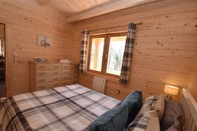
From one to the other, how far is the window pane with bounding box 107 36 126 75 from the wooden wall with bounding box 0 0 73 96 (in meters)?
1.96

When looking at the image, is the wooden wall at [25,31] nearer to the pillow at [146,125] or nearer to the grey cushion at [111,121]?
the grey cushion at [111,121]

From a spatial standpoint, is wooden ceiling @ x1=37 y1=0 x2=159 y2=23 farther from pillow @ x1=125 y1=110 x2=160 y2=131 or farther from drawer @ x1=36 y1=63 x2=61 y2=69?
pillow @ x1=125 y1=110 x2=160 y2=131

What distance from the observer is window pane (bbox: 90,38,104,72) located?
10.0 feet

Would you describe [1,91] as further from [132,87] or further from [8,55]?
[132,87]

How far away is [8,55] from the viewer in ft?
7.95

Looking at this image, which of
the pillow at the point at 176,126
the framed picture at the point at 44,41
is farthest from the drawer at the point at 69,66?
the pillow at the point at 176,126

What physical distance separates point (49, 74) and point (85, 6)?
7.26ft

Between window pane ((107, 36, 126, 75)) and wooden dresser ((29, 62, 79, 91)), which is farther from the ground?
window pane ((107, 36, 126, 75))

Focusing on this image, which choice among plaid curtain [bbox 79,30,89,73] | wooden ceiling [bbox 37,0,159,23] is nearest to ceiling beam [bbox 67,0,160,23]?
wooden ceiling [bbox 37,0,159,23]

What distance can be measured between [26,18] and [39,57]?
1123 millimetres

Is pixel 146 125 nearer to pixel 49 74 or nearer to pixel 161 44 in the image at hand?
pixel 161 44

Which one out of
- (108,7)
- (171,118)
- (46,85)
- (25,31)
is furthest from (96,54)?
(171,118)

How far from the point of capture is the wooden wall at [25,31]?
239 centimetres

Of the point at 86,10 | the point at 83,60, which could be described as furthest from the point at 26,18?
the point at 83,60
